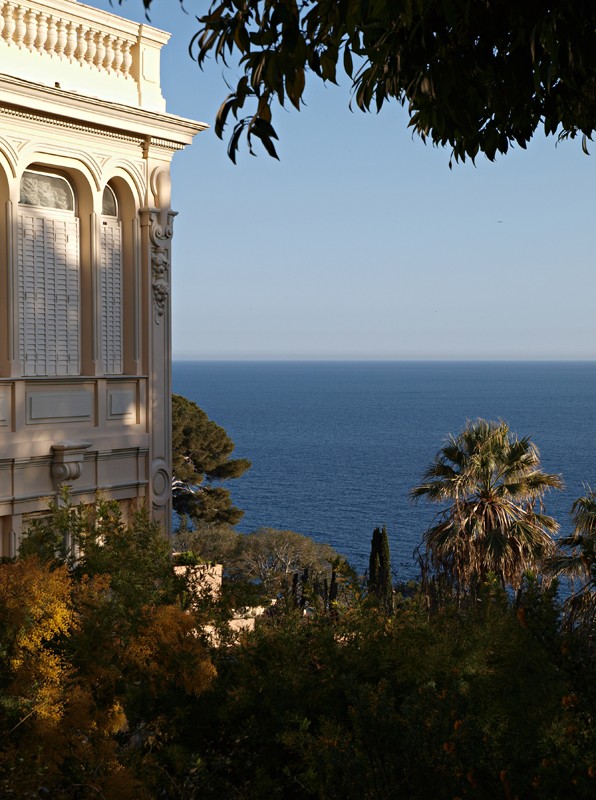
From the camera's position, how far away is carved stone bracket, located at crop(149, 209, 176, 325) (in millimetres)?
14844

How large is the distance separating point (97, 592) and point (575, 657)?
364cm

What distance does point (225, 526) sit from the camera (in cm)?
4962

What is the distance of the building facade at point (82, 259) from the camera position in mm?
13031

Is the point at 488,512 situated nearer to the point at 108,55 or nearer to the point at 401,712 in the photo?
the point at 108,55

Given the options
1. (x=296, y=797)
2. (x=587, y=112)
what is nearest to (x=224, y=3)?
(x=587, y=112)

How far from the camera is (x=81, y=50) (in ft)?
46.2

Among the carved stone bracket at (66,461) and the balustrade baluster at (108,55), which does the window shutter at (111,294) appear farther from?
the balustrade baluster at (108,55)

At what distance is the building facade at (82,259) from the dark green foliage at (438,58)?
7.67m

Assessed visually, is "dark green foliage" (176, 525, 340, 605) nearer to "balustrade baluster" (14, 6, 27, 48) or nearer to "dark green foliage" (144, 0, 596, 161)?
"balustrade baluster" (14, 6, 27, 48)

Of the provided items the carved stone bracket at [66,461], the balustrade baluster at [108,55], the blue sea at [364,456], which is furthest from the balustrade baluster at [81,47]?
the blue sea at [364,456]

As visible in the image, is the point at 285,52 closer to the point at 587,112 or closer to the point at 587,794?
the point at 587,112

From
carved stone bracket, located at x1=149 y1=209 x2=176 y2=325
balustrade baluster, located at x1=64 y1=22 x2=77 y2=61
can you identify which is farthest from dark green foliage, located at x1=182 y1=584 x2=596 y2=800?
balustrade baluster, located at x1=64 y1=22 x2=77 y2=61

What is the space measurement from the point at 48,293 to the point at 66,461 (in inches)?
88.6

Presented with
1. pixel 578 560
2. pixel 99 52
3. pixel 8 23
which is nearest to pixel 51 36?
pixel 8 23
